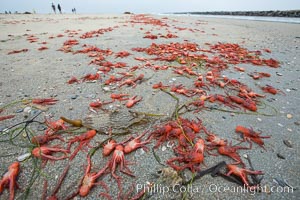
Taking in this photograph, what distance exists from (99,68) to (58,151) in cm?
295

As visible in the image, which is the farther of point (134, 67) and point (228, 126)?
point (134, 67)

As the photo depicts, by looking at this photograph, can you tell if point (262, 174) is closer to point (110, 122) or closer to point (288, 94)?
point (110, 122)

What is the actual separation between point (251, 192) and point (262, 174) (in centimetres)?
27

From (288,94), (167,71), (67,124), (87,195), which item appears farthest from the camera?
(167,71)

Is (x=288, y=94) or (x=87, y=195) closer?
(x=87, y=195)

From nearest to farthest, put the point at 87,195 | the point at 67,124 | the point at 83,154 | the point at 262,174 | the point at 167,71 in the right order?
1. the point at 87,195
2. the point at 262,174
3. the point at 83,154
4. the point at 67,124
5. the point at 167,71

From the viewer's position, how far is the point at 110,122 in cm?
246

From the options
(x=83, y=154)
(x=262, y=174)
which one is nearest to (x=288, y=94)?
(x=262, y=174)

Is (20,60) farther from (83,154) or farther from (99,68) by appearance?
(83,154)

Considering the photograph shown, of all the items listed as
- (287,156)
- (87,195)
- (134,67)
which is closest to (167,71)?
(134,67)

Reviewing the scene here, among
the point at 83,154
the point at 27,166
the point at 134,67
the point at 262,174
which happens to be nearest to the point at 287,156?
the point at 262,174

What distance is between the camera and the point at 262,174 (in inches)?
68.8

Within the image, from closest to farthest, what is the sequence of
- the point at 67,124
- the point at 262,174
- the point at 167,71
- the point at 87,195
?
the point at 87,195 → the point at 262,174 → the point at 67,124 → the point at 167,71

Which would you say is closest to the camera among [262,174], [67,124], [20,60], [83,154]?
[262,174]
